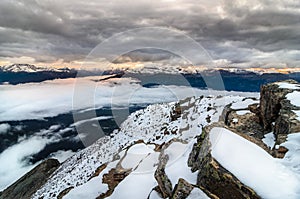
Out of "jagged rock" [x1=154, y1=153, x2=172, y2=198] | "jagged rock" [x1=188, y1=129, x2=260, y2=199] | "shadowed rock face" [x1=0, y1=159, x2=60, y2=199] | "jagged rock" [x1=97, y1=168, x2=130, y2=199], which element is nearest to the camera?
"jagged rock" [x1=188, y1=129, x2=260, y2=199]

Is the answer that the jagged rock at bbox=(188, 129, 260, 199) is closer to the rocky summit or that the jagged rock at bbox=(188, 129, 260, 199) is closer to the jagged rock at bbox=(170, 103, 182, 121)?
the rocky summit

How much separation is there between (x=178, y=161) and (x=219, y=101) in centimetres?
3676

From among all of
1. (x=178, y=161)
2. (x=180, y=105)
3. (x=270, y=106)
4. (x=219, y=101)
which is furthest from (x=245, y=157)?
(x=180, y=105)

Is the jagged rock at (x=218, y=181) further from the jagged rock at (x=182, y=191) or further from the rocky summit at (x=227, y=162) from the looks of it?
the jagged rock at (x=182, y=191)

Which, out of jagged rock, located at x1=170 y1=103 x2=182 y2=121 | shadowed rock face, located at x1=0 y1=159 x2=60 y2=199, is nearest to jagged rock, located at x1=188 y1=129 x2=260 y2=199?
jagged rock, located at x1=170 y1=103 x2=182 y2=121

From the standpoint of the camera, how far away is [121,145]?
5056 cm

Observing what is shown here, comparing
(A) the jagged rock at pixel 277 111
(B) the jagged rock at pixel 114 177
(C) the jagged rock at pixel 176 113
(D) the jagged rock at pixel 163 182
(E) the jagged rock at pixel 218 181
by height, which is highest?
(A) the jagged rock at pixel 277 111

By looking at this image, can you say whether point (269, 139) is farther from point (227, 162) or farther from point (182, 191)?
point (182, 191)

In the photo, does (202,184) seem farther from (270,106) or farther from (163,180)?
(270,106)

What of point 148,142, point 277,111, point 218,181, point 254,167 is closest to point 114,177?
point 148,142

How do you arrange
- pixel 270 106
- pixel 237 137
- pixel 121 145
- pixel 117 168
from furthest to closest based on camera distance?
pixel 121 145 < pixel 117 168 < pixel 270 106 < pixel 237 137

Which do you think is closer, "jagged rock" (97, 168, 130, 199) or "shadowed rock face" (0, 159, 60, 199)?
"jagged rock" (97, 168, 130, 199)

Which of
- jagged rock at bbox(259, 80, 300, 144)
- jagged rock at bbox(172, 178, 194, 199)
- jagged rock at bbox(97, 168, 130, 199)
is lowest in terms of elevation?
jagged rock at bbox(97, 168, 130, 199)

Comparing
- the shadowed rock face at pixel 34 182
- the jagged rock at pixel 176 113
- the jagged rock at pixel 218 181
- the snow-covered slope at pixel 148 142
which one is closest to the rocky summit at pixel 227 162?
the jagged rock at pixel 218 181
